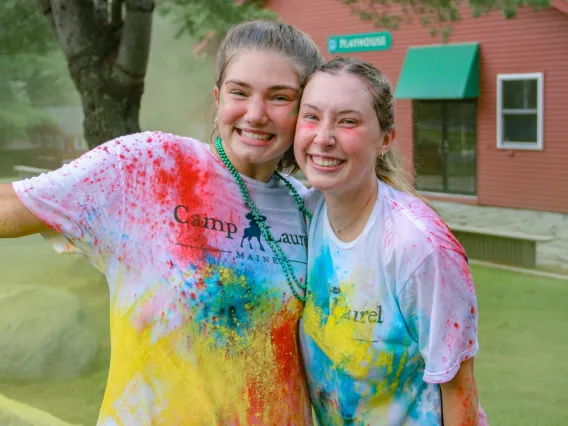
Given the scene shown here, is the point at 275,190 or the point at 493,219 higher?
the point at 275,190

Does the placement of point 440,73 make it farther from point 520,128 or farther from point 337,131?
point 337,131

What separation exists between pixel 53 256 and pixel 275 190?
10508 millimetres

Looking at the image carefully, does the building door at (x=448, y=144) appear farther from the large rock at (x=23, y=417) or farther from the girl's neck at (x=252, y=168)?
the girl's neck at (x=252, y=168)

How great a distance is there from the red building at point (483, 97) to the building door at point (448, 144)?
0.07 ft

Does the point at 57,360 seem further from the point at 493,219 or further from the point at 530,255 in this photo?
the point at 493,219

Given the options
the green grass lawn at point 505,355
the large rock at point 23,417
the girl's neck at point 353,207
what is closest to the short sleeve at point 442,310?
the girl's neck at point 353,207

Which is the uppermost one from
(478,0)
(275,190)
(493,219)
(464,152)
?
(478,0)

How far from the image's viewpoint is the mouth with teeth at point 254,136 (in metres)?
2.08

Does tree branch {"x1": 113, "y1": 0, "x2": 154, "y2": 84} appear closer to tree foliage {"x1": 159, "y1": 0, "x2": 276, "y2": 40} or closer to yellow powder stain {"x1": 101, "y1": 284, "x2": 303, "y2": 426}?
tree foliage {"x1": 159, "y1": 0, "x2": 276, "y2": 40}

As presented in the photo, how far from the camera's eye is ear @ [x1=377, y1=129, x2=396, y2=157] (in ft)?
6.95

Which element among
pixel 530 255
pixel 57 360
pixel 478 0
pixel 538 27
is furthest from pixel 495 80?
pixel 57 360

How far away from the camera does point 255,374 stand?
6.80ft

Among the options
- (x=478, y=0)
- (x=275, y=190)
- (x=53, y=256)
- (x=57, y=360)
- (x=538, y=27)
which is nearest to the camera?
(x=275, y=190)

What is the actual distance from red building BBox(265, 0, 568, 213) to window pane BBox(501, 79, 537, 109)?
0.06ft
